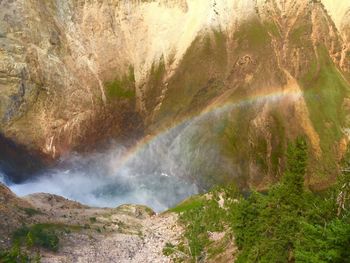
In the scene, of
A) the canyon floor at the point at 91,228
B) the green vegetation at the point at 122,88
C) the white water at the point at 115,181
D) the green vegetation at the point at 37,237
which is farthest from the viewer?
the green vegetation at the point at 122,88

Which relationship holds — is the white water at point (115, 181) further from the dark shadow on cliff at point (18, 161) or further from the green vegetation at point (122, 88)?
the green vegetation at point (122, 88)

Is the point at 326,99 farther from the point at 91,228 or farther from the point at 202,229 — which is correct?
the point at 91,228

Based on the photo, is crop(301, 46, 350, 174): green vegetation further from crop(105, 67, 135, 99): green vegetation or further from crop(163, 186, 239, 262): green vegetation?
crop(163, 186, 239, 262): green vegetation

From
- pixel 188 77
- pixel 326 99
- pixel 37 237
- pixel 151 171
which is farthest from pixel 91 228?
pixel 326 99

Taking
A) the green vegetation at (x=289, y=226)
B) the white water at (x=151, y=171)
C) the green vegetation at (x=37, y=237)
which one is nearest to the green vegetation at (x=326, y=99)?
the white water at (x=151, y=171)

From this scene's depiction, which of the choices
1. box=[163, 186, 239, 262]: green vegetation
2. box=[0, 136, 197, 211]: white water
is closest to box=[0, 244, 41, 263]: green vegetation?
box=[163, 186, 239, 262]: green vegetation

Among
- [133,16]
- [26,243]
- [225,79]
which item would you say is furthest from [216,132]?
[26,243]

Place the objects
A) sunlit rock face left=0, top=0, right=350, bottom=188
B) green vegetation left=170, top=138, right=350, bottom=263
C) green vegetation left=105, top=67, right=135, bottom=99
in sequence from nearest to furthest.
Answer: green vegetation left=170, top=138, right=350, bottom=263, sunlit rock face left=0, top=0, right=350, bottom=188, green vegetation left=105, top=67, right=135, bottom=99
